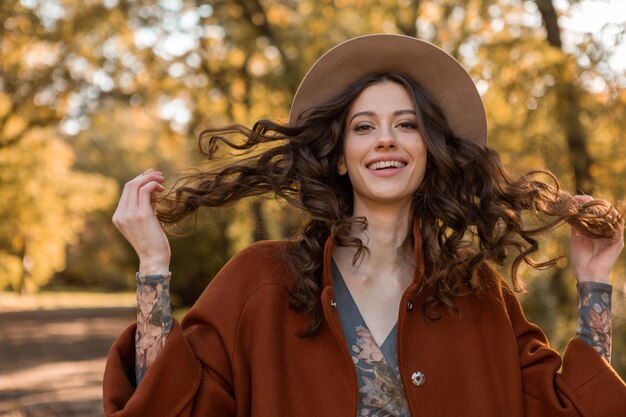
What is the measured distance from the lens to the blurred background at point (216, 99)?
7766 millimetres

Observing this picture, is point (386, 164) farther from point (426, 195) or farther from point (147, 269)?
point (147, 269)

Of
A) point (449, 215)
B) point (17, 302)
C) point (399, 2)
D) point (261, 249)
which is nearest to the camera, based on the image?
point (261, 249)

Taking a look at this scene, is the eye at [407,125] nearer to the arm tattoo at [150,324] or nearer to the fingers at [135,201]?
the fingers at [135,201]

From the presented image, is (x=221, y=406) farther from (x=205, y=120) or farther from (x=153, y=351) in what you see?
(x=205, y=120)

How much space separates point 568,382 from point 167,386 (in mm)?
1305

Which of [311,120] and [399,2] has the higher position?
[399,2]

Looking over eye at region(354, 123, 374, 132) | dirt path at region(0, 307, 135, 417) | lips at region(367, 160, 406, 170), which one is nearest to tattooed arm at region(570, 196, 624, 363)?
lips at region(367, 160, 406, 170)

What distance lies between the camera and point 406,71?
3.26 m

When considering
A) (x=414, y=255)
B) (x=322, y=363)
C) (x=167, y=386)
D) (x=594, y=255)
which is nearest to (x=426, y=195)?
(x=414, y=255)

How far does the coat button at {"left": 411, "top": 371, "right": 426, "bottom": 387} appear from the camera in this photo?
2863 mm

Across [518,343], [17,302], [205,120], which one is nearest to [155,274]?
[518,343]

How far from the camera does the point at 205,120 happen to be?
1466 cm

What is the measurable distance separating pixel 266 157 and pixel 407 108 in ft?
1.83

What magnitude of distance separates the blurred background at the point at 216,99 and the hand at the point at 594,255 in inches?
39.6
